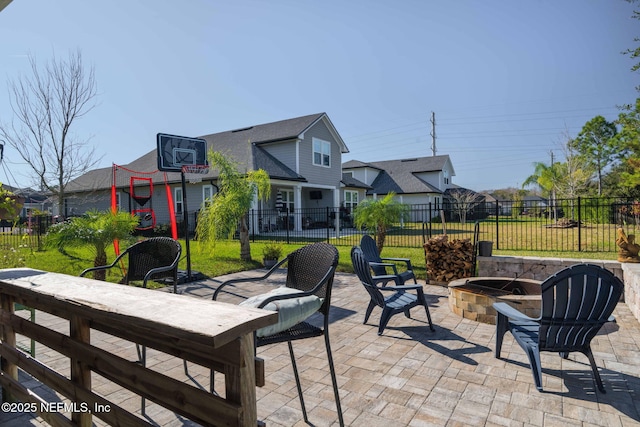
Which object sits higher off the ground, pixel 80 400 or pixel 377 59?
pixel 377 59

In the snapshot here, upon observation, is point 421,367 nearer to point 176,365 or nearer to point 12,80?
point 176,365

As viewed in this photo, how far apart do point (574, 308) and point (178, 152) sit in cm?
778

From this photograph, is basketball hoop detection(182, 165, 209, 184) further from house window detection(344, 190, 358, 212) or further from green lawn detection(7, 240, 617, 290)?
house window detection(344, 190, 358, 212)

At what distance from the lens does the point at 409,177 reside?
32.3 meters

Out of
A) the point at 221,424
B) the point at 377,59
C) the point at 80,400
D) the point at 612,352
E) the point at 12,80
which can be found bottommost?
the point at 612,352

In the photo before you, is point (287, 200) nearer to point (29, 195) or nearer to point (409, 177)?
point (29, 195)

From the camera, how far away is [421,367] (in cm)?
338

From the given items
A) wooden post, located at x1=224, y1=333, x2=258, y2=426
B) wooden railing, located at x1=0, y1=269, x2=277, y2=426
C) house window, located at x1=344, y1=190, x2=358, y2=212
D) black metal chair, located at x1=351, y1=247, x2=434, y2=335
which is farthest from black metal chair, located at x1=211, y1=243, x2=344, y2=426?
house window, located at x1=344, y1=190, x2=358, y2=212

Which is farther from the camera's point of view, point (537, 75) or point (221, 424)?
point (537, 75)

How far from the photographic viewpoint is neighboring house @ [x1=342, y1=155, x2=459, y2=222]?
3034 centimetres

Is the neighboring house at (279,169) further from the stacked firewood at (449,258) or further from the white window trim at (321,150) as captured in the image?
the stacked firewood at (449,258)

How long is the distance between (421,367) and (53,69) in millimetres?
13811

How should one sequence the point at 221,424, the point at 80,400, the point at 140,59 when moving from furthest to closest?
1. the point at 140,59
2. the point at 80,400
3. the point at 221,424

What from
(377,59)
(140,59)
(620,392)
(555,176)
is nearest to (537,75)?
(377,59)
